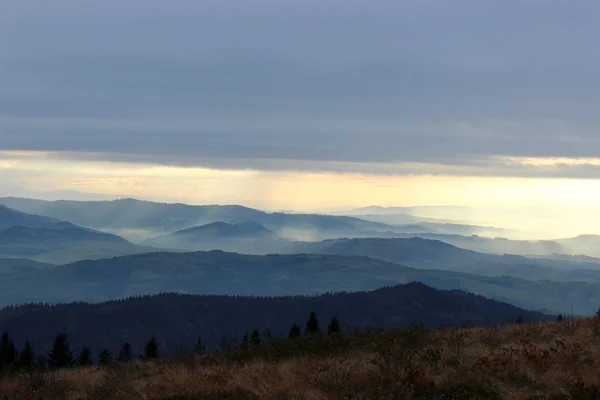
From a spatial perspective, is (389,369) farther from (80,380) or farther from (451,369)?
(80,380)

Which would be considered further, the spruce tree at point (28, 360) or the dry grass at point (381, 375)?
the spruce tree at point (28, 360)

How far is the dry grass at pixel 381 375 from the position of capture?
14.4 metres

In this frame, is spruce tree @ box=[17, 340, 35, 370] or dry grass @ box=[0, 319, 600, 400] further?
spruce tree @ box=[17, 340, 35, 370]

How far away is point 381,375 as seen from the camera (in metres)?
15.1

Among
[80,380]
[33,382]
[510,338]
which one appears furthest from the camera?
[510,338]

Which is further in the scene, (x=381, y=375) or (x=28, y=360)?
(x=28, y=360)

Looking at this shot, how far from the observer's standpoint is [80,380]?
18.7 metres

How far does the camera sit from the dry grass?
569 inches

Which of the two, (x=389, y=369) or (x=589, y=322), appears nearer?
(x=389, y=369)

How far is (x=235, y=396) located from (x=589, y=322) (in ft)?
43.5

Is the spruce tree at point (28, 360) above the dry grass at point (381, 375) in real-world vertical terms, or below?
below

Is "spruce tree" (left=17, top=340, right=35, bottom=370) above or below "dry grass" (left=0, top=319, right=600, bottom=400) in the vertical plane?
below

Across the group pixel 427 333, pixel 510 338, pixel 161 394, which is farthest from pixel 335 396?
pixel 510 338

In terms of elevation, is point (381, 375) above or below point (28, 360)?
above
